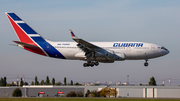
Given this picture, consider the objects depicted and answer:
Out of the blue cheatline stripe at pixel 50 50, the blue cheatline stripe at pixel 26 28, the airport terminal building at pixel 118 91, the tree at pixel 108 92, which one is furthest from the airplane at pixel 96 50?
the airport terminal building at pixel 118 91

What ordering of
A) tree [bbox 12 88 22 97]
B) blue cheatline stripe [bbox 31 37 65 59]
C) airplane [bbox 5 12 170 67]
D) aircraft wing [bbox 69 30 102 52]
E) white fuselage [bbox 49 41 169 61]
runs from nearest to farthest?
aircraft wing [bbox 69 30 102 52] → airplane [bbox 5 12 170 67] → white fuselage [bbox 49 41 169 61] → blue cheatline stripe [bbox 31 37 65 59] → tree [bbox 12 88 22 97]

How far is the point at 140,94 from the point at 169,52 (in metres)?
25.8

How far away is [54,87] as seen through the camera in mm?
109250

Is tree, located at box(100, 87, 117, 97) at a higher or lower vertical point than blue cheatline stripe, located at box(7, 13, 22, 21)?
lower

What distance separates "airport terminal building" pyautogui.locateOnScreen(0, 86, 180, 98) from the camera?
294 ft

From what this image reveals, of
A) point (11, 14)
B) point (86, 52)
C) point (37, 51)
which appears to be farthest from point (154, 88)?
point (11, 14)

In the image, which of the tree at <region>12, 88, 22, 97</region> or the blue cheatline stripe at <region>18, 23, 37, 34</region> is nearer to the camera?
the blue cheatline stripe at <region>18, 23, 37, 34</region>

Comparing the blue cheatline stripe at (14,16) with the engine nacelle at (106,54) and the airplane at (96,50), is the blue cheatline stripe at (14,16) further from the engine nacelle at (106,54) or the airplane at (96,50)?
the engine nacelle at (106,54)

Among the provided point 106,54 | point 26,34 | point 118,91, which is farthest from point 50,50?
point 118,91

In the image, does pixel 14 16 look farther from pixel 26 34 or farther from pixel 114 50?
pixel 114 50

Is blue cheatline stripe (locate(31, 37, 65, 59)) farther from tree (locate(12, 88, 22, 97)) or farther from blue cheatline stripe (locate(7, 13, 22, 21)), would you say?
tree (locate(12, 88, 22, 97))

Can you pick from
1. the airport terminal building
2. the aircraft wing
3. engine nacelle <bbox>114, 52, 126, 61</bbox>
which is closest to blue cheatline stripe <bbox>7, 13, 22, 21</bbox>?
the aircraft wing

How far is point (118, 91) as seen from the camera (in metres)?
95.8

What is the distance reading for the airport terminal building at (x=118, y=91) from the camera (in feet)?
294
